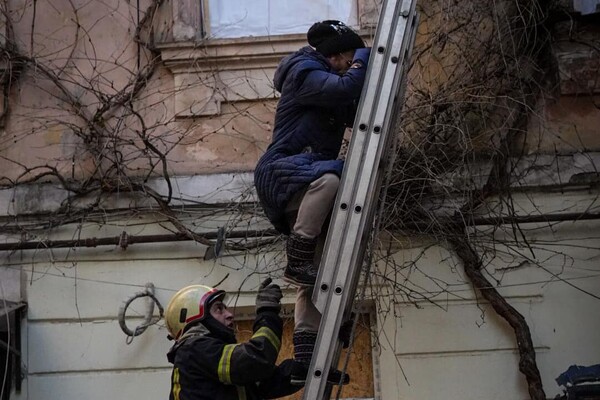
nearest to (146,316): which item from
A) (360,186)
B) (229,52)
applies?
(229,52)

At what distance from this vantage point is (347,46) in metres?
4.73

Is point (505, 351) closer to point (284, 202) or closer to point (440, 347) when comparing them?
point (440, 347)

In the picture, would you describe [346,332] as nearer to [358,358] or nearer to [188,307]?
[188,307]

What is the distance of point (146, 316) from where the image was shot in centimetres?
694

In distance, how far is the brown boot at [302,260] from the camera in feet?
15.0

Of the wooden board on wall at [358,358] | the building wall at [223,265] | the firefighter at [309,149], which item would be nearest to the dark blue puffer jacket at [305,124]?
the firefighter at [309,149]

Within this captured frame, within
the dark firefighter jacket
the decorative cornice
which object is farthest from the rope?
the dark firefighter jacket

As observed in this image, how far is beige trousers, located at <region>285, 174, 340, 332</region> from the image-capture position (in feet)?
14.8

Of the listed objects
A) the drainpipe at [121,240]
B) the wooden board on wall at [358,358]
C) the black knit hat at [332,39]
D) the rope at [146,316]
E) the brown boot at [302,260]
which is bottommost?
the wooden board on wall at [358,358]

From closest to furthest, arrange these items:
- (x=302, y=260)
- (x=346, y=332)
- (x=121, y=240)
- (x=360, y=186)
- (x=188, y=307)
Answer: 1. (x=360, y=186)
2. (x=346, y=332)
3. (x=302, y=260)
4. (x=188, y=307)
5. (x=121, y=240)

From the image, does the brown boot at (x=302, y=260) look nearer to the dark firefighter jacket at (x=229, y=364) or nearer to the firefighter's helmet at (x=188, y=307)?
the dark firefighter jacket at (x=229, y=364)

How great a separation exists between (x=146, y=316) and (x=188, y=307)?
6.72 feet

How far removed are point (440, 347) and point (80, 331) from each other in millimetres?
2246

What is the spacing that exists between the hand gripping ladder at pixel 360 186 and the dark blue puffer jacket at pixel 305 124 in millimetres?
210
